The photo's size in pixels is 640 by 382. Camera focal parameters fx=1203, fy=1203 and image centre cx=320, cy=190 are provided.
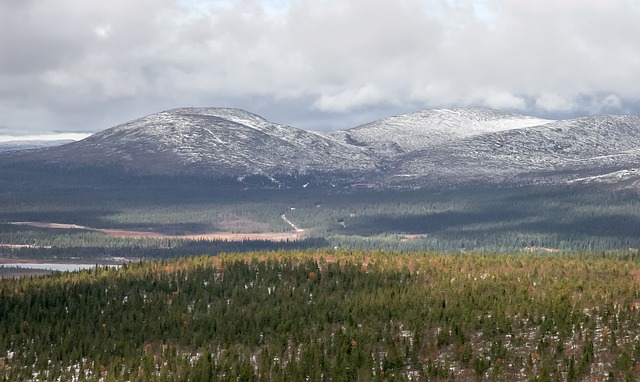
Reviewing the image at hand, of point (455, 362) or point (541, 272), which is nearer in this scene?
point (455, 362)

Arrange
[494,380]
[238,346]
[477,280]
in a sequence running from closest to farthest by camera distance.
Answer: [494,380], [238,346], [477,280]

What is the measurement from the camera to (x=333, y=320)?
106m

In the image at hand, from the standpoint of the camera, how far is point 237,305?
372ft

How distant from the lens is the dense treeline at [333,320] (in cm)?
9138

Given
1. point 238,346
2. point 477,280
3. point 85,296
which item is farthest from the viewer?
point 85,296

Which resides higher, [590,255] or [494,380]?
[590,255]

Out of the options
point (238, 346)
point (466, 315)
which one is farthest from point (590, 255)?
point (238, 346)

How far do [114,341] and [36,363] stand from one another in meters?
7.11

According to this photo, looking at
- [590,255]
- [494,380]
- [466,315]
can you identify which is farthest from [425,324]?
[590,255]

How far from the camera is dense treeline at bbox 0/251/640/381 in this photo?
91375 millimetres

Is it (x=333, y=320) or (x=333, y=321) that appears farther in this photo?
(x=333, y=320)

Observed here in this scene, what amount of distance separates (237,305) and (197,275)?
14510mm

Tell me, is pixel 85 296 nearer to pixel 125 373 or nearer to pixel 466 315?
pixel 125 373

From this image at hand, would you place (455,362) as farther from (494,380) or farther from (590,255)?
(590,255)
